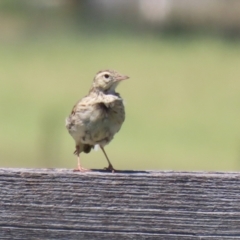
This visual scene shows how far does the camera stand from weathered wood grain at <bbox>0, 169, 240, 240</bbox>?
4.25 meters

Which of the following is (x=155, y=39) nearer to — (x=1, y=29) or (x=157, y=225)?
(x=1, y=29)

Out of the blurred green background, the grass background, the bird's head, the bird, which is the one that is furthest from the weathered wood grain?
the blurred green background

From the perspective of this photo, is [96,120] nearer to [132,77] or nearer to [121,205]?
[121,205]

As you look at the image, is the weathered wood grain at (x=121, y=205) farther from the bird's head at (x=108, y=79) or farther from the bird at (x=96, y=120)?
the bird's head at (x=108, y=79)

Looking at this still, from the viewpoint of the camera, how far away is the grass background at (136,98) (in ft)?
77.8

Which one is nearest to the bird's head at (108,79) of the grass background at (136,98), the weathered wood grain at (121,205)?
the grass background at (136,98)

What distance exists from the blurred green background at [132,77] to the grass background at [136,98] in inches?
1.9

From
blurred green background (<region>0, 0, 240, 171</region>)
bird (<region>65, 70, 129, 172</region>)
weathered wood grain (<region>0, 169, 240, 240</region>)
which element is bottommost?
blurred green background (<region>0, 0, 240, 171</region>)

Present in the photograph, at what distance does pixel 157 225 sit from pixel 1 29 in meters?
49.1

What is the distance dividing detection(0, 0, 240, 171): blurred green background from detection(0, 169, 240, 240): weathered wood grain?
52.9ft

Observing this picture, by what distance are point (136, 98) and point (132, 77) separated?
4241 mm

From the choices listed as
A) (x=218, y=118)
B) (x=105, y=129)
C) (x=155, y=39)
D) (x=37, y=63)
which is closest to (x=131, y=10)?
(x=155, y=39)

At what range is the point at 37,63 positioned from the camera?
43.0 meters

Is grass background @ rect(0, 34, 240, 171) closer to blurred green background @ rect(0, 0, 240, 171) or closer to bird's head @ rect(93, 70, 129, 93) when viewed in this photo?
blurred green background @ rect(0, 0, 240, 171)
